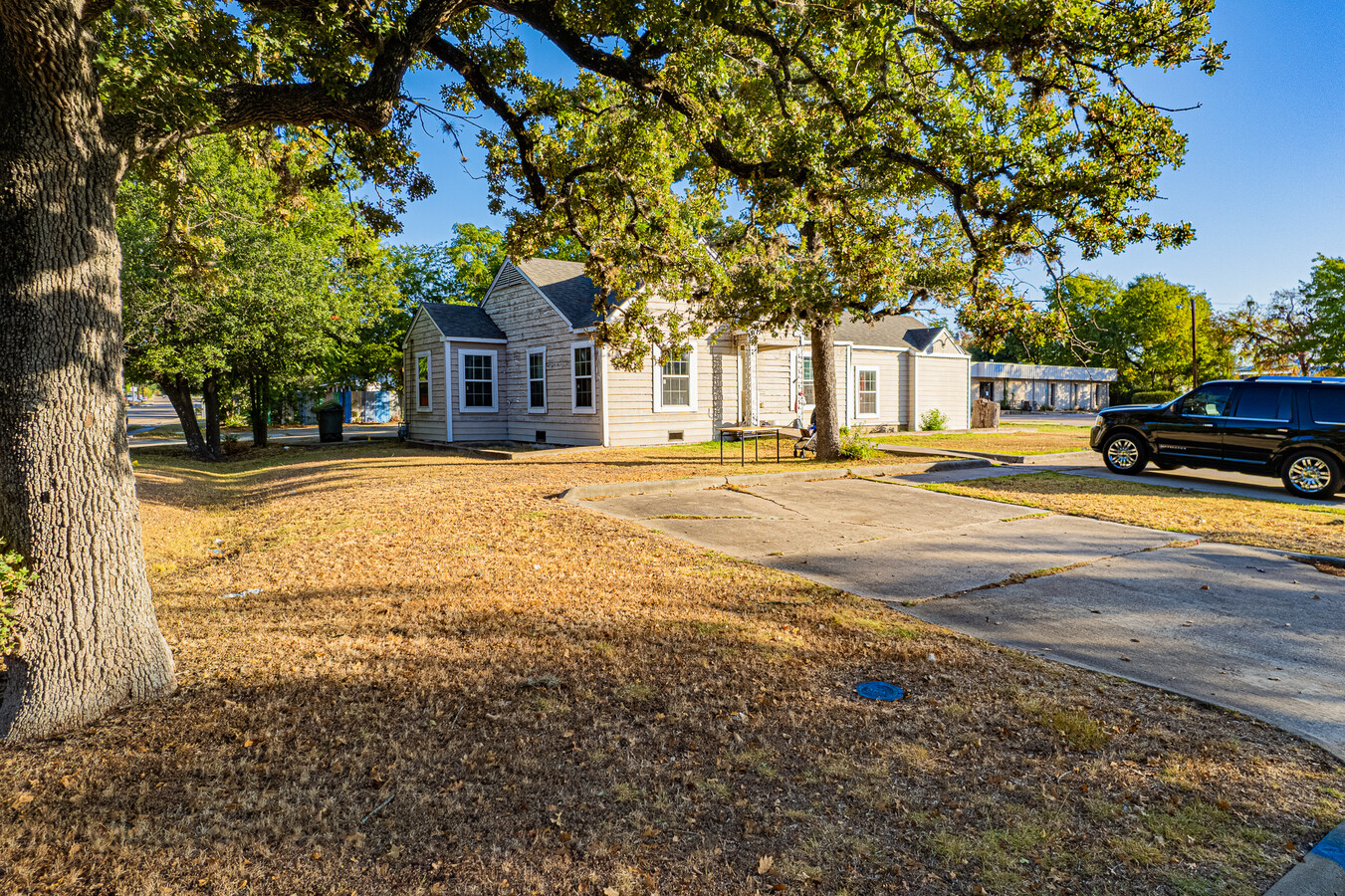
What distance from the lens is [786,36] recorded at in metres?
7.31

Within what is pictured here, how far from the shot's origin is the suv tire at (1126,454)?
12516mm

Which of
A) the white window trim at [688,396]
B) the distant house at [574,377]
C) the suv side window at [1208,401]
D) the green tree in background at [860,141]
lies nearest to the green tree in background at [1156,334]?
the distant house at [574,377]

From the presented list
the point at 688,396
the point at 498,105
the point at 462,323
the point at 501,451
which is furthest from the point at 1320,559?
the point at 462,323

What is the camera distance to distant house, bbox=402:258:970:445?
1834cm

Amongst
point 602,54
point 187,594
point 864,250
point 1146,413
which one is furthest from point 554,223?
point 1146,413

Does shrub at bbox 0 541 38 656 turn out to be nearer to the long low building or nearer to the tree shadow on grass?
the tree shadow on grass

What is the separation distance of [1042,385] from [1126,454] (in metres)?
54.5

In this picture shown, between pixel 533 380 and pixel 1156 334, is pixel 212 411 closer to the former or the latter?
pixel 533 380

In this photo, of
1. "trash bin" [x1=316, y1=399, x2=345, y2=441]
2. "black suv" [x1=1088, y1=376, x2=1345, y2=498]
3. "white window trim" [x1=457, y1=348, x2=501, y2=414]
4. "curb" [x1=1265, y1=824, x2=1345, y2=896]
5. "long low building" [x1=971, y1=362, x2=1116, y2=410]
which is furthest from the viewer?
"long low building" [x1=971, y1=362, x2=1116, y2=410]

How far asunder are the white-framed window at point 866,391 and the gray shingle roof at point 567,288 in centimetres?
1009

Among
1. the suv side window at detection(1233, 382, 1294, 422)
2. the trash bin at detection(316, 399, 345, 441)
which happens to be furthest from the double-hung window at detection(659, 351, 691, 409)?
the trash bin at detection(316, 399, 345, 441)

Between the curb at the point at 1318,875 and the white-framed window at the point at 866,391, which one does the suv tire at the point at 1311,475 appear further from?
the white-framed window at the point at 866,391

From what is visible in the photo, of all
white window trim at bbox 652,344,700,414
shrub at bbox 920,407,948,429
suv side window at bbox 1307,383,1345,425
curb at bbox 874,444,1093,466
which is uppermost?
white window trim at bbox 652,344,700,414

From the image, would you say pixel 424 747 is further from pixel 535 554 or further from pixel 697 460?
pixel 697 460
